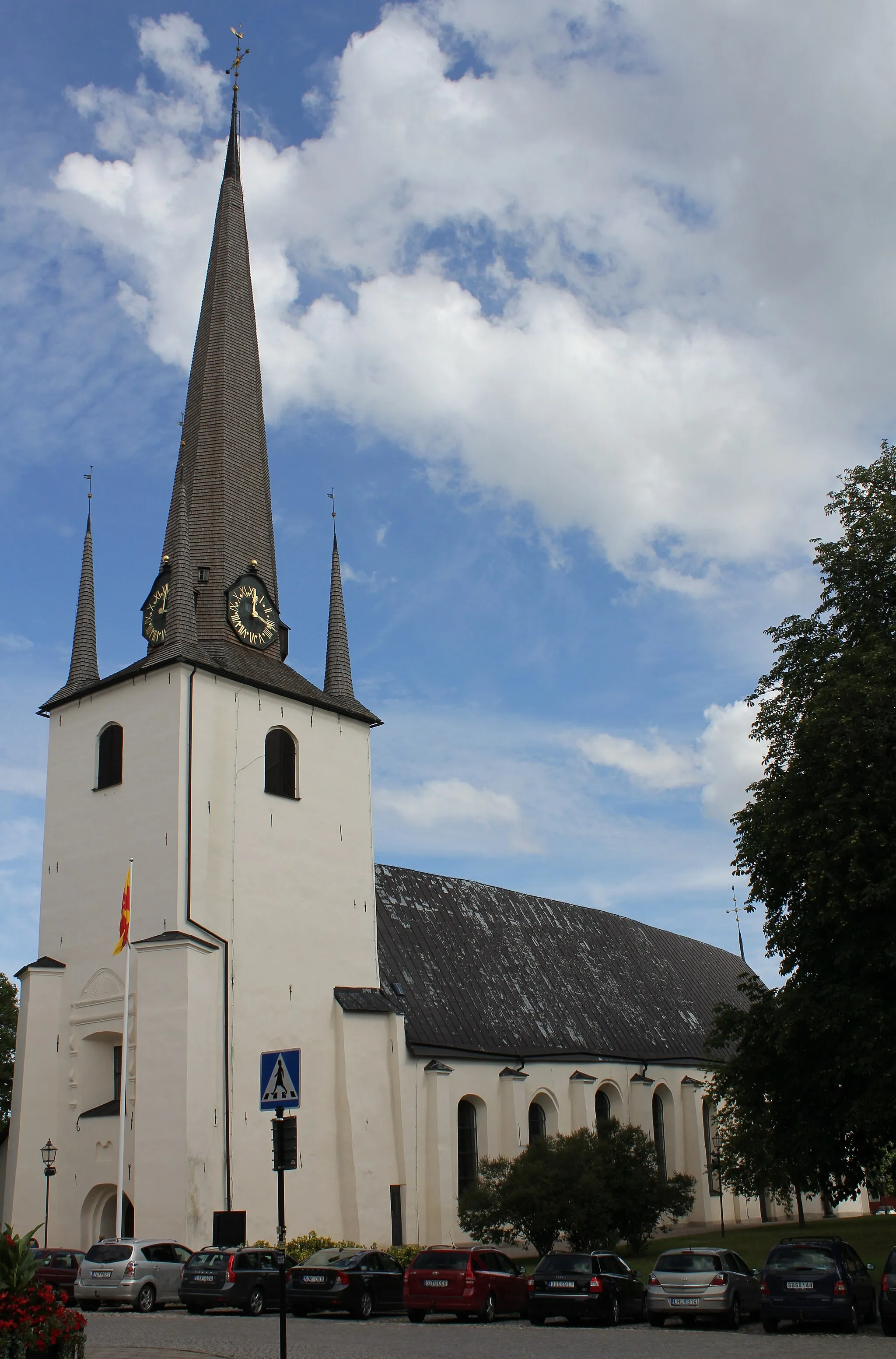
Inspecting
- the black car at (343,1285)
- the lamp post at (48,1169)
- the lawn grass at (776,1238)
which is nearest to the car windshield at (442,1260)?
the black car at (343,1285)

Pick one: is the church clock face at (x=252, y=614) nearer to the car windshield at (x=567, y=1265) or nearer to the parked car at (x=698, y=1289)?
the car windshield at (x=567, y=1265)

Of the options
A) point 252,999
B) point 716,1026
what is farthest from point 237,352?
point 716,1026

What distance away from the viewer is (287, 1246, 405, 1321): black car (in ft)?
73.6

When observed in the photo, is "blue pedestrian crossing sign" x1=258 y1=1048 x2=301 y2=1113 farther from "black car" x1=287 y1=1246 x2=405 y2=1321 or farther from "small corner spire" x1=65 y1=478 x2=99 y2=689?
"small corner spire" x1=65 y1=478 x2=99 y2=689

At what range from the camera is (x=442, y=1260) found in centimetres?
2175

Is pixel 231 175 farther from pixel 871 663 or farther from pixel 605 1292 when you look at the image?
pixel 605 1292

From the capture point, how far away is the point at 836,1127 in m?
24.0

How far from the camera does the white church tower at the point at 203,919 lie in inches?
1164

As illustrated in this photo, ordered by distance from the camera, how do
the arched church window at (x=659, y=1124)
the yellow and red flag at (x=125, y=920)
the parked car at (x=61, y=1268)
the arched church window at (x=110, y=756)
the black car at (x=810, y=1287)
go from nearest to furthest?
the black car at (x=810, y=1287)
the parked car at (x=61, y=1268)
the yellow and red flag at (x=125, y=920)
the arched church window at (x=110, y=756)
the arched church window at (x=659, y=1124)

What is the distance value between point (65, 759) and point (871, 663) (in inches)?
858

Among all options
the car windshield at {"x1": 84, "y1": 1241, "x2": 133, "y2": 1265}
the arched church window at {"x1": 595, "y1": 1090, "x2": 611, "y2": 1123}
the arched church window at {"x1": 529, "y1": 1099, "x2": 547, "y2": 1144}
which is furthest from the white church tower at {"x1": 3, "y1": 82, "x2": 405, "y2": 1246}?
the arched church window at {"x1": 595, "y1": 1090, "x2": 611, "y2": 1123}

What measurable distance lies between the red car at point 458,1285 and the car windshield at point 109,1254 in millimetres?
5406

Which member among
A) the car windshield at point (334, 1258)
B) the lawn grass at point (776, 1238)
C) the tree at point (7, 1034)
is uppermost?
the tree at point (7, 1034)

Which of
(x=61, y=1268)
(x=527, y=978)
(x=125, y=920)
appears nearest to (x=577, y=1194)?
(x=61, y=1268)
